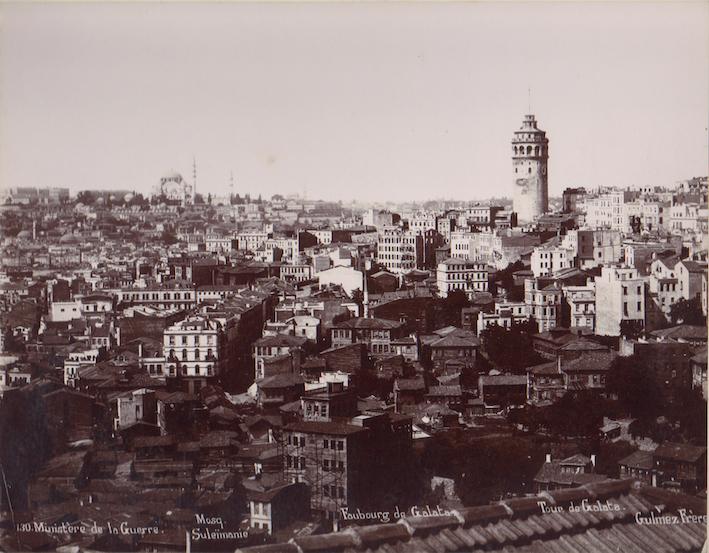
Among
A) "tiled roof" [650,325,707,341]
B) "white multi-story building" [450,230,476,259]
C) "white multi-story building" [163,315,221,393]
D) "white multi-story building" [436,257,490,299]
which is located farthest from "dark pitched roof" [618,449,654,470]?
"white multi-story building" [450,230,476,259]

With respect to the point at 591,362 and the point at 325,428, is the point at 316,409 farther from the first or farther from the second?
the point at 591,362

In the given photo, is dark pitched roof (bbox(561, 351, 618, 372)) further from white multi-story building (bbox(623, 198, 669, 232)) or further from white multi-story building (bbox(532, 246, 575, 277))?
white multi-story building (bbox(532, 246, 575, 277))

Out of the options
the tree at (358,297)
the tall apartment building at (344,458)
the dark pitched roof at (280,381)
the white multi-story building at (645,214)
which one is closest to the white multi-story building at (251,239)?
the tree at (358,297)

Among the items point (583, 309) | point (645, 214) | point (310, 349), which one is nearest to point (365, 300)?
point (310, 349)

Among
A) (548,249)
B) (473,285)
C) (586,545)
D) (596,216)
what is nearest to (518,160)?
(596,216)

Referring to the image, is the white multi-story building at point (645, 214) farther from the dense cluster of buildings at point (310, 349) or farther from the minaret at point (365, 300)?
the minaret at point (365, 300)

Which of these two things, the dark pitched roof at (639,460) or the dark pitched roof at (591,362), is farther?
the dark pitched roof at (591,362)
